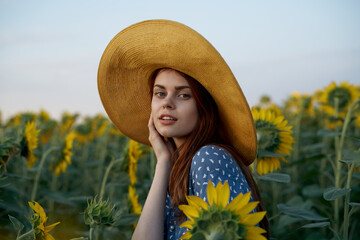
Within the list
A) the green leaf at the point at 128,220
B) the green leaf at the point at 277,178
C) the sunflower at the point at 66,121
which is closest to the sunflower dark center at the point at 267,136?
the green leaf at the point at 277,178

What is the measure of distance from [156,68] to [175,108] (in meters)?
0.26

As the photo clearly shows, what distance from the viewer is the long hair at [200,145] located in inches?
56.7

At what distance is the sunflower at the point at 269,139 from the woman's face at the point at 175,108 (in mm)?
481

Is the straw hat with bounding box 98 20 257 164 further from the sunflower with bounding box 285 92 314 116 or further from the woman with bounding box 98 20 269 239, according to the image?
the sunflower with bounding box 285 92 314 116

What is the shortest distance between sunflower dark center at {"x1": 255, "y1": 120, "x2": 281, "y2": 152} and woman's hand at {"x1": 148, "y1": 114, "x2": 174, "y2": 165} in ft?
1.52

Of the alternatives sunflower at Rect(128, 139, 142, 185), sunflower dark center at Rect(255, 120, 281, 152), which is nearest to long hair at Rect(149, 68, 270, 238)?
sunflower dark center at Rect(255, 120, 281, 152)

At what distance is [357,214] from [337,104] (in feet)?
2.79

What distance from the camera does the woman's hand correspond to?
5.15ft

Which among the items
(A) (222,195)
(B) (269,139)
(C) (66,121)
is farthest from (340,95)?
(C) (66,121)

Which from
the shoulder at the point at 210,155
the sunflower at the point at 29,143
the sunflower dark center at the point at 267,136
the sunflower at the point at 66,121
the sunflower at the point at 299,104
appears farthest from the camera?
the sunflower at the point at 66,121

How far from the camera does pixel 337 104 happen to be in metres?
3.20

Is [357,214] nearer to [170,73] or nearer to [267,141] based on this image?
[267,141]

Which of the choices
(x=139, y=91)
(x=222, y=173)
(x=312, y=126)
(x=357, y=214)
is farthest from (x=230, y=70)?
(x=312, y=126)

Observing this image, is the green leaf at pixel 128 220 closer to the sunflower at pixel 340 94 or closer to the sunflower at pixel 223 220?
the sunflower at pixel 223 220
